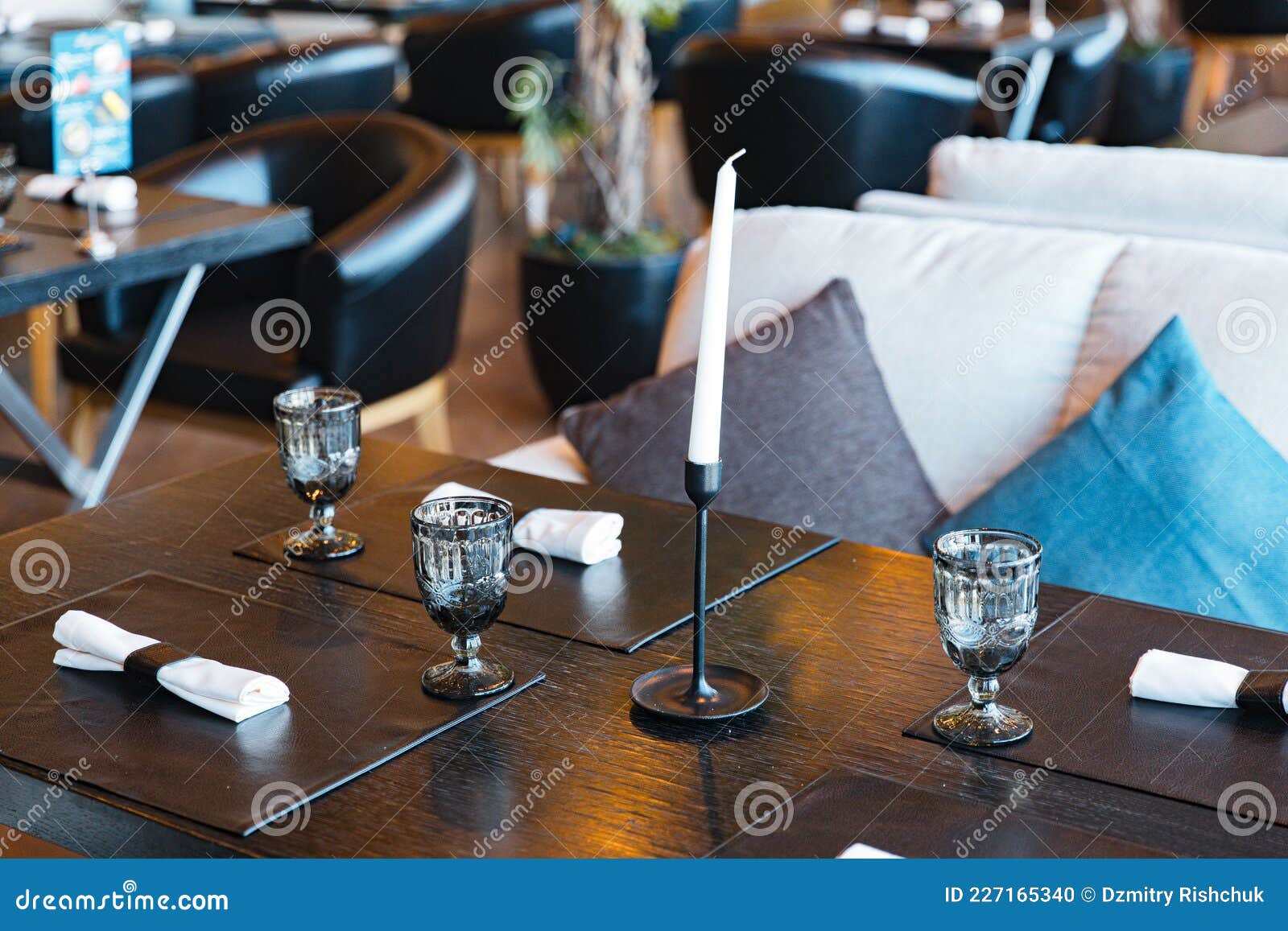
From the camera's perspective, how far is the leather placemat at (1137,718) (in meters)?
1.09

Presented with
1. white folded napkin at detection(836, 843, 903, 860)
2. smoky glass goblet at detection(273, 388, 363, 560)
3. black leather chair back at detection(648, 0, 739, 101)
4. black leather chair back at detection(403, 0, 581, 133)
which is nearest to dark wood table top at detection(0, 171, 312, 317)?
smoky glass goblet at detection(273, 388, 363, 560)

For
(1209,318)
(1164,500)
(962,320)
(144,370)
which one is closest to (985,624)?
(1164,500)

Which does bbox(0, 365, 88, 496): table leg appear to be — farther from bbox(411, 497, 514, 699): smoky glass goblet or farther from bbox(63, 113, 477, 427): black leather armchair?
bbox(411, 497, 514, 699): smoky glass goblet

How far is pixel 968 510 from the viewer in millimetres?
1913

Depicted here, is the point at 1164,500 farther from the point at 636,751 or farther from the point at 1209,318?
the point at 636,751

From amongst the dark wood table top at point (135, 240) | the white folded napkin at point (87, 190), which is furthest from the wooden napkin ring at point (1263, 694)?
the white folded napkin at point (87, 190)

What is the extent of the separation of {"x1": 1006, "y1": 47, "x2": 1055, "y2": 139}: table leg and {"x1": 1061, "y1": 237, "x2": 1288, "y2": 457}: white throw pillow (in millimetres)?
3627

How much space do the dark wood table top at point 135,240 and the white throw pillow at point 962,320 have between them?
1.00 metres

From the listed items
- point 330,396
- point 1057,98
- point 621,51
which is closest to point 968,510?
point 330,396

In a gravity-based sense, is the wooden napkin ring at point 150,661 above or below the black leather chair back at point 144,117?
above

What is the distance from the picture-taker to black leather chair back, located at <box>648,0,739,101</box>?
19.7ft

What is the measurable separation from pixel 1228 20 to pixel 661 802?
7.70m

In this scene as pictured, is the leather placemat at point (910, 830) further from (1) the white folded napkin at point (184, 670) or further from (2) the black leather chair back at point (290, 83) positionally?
(2) the black leather chair back at point (290, 83)
